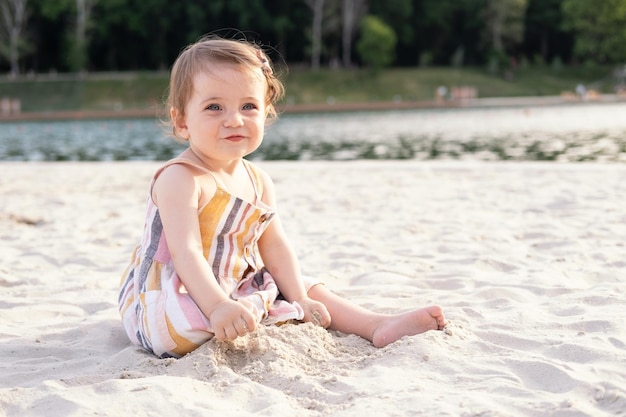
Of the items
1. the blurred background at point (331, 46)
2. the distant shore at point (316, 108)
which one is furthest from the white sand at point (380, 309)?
the blurred background at point (331, 46)

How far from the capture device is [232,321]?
2312 mm

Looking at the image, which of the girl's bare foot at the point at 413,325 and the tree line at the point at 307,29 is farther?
the tree line at the point at 307,29

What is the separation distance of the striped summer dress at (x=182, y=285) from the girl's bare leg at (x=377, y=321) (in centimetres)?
17

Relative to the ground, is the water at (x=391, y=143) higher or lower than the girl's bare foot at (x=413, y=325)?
lower

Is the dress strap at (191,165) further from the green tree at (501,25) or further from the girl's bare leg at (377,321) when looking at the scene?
the green tree at (501,25)

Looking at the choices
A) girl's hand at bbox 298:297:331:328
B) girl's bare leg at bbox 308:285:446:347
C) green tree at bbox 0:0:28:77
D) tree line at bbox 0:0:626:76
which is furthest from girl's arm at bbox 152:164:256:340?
green tree at bbox 0:0:28:77

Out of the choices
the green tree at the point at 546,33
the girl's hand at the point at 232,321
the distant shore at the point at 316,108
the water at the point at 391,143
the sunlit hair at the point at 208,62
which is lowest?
the distant shore at the point at 316,108

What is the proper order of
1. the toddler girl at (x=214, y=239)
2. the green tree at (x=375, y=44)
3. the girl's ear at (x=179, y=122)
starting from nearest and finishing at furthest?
the toddler girl at (x=214, y=239) < the girl's ear at (x=179, y=122) < the green tree at (x=375, y=44)

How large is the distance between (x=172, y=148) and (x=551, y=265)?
13.1 meters

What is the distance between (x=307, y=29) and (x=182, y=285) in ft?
159

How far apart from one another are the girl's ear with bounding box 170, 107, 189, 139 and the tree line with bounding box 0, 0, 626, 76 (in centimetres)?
4370

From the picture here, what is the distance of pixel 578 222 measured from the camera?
4773 millimetres

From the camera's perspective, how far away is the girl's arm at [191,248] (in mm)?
2320

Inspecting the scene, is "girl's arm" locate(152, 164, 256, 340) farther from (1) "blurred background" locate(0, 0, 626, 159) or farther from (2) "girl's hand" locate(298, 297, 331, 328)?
(1) "blurred background" locate(0, 0, 626, 159)
